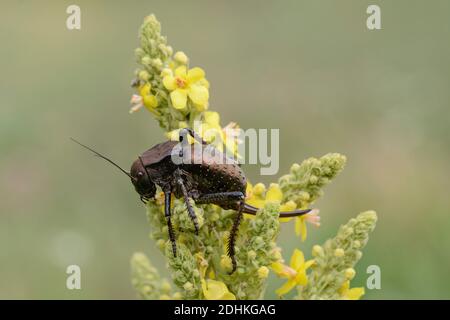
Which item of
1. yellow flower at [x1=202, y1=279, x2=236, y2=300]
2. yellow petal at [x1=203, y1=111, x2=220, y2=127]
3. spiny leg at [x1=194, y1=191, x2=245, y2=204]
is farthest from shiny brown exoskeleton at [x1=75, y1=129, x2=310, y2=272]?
yellow flower at [x1=202, y1=279, x2=236, y2=300]

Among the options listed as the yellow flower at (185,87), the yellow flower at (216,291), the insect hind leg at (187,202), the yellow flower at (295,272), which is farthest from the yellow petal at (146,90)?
the yellow flower at (295,272)

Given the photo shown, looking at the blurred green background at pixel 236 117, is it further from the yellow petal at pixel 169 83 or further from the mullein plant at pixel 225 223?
the yellow petal at pixel 169 83

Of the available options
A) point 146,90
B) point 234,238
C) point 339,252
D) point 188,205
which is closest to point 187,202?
point 188,205

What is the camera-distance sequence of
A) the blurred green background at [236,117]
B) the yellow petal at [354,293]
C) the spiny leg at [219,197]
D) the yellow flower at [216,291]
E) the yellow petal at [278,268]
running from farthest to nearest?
the blurred green background at [236,117], the yellow petal at [354,293], the yellow petal at [278,268], the spiny leg at [219,197], the yellow flower at [216,291]

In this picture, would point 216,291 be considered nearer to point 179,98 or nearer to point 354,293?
point 354,293

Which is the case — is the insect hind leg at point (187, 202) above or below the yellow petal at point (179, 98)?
below

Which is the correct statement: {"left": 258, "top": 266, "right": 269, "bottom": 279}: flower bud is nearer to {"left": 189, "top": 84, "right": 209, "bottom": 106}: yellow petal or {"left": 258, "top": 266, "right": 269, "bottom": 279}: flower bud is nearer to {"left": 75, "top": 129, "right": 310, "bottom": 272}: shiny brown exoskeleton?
{"left": 75, "top": 129, "right": 310, "bottom": 272}: shiny brown exoskeleton
